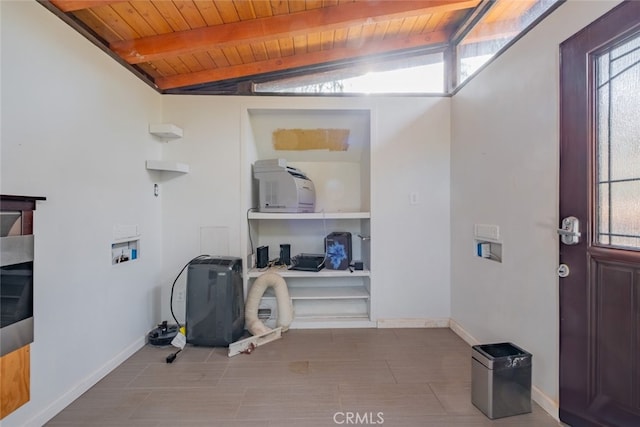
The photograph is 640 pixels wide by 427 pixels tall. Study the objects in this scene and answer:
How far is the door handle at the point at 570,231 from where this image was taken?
4.94 feet

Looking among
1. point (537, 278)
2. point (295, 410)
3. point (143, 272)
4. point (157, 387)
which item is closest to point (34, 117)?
point (143, 272)

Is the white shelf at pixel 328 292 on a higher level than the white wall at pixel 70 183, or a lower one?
lower


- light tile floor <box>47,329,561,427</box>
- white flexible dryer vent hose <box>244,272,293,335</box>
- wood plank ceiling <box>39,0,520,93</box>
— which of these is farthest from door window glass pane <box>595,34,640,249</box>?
white flexible dryer vent hose <box>244,272,293,335</box>

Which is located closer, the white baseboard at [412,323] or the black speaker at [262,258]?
the white baseboard at [412,323]

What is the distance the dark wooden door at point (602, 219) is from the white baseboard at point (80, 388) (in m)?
2.84

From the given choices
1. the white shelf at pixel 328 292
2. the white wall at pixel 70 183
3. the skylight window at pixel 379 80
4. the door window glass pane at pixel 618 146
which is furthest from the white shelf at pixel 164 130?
the door window glass pane at pixel 618 146

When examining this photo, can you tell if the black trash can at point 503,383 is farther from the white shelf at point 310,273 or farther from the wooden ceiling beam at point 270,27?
the wooden ceiling beam at point 270,27

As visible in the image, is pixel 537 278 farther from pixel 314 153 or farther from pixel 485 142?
pixel 314 153

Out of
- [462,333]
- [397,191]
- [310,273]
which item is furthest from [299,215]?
[462,333]

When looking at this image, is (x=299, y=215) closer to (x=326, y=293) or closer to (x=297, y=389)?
(x=326, y=293)

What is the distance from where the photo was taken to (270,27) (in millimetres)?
2260

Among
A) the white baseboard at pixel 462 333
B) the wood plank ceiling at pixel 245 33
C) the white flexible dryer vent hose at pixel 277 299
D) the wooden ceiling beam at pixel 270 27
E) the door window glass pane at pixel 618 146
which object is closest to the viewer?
the door window glass pane at pixel 618 146

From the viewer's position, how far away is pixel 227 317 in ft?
8.27

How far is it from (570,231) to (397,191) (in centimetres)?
157
